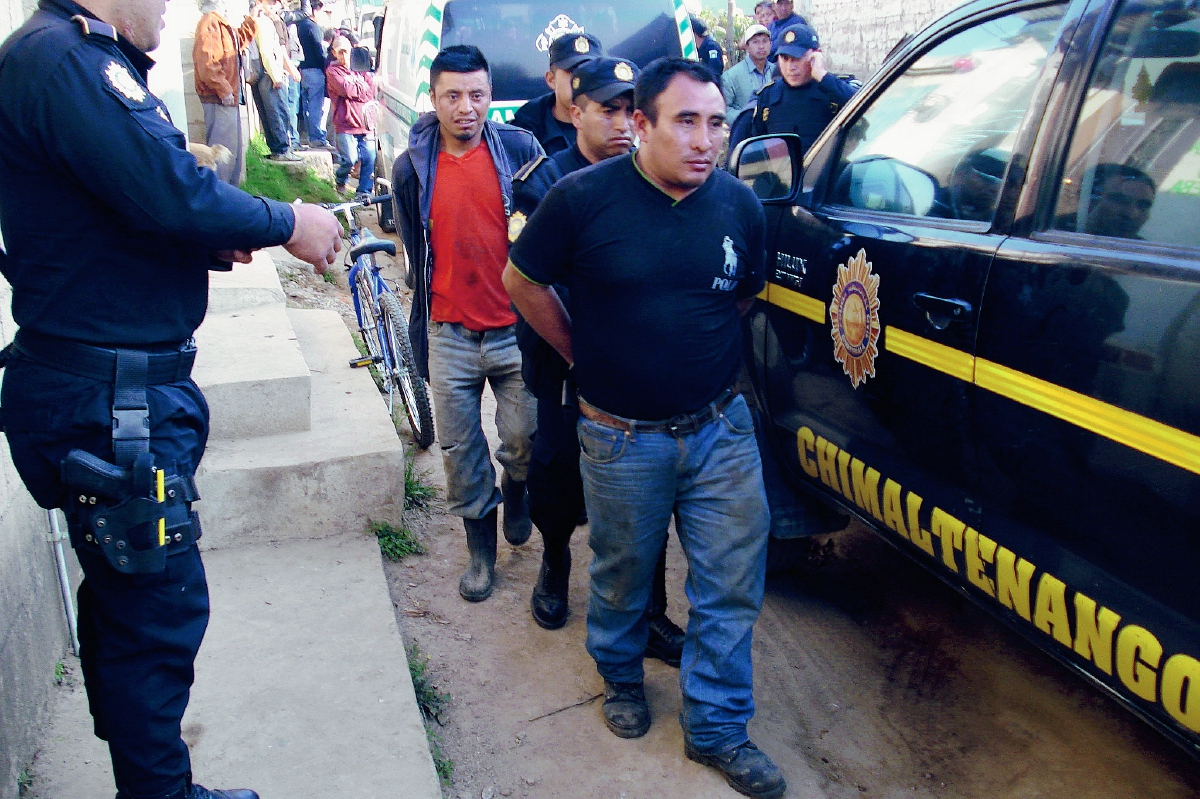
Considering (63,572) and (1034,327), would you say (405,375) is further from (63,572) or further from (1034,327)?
(1034,327)

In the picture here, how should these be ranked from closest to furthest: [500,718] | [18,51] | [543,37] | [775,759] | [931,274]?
[18,51]
[931,274]
[775,759]
[500,718]
[543,37]

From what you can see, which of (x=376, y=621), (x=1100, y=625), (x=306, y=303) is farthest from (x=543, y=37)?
(x=1100, y=625)

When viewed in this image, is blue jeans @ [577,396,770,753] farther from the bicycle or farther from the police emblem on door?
the bicycle

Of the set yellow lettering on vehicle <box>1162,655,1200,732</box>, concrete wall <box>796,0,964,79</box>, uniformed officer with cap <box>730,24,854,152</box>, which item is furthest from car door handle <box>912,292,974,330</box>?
concrete wall <box>796,0,964,79</box>

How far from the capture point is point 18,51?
5.87 feet

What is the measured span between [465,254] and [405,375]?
1.63m

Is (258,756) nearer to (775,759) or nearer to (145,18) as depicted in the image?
(775,759)

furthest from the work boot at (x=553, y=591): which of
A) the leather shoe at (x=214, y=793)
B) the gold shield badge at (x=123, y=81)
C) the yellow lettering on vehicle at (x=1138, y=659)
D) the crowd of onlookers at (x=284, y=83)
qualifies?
the crowd of onlookers at (x=284, y=83)

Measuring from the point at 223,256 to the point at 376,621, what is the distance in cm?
151

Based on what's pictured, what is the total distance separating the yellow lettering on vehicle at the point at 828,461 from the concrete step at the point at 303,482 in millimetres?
1675

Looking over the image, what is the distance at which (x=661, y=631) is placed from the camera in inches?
128

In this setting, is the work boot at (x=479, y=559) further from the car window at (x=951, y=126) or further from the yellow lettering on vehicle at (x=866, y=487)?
the car window at (x=951, y=126)

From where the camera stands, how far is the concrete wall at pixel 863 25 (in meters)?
12.8

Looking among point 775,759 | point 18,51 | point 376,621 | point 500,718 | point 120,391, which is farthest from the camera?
point 376,621
